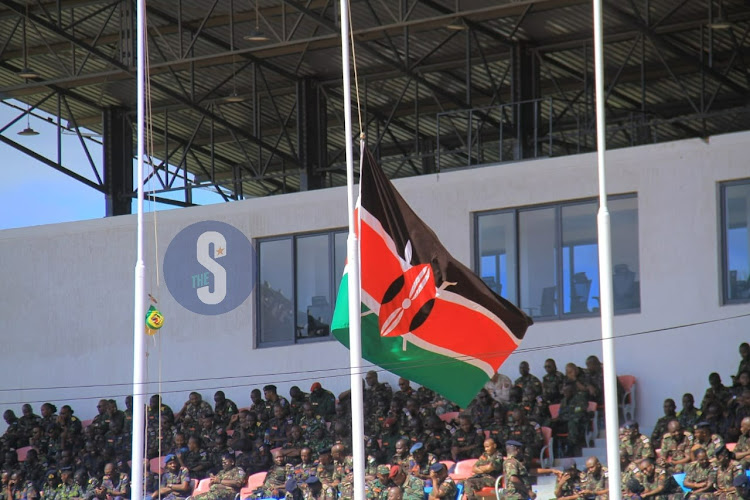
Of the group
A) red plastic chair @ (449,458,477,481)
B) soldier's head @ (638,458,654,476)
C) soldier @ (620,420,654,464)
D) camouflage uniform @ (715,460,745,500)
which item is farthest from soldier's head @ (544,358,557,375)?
camouflage uniform @ (715,460,745,500)

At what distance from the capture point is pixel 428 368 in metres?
12.6

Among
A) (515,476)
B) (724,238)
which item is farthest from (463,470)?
(724,238)

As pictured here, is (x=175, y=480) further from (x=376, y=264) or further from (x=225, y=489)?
(x=376, y=264)

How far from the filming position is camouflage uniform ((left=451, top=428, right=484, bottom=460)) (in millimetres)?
18047

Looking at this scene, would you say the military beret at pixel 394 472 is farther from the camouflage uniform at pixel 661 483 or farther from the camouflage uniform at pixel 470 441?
the camouflage uniform at pixel 661 483

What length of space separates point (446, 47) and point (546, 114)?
3.62m

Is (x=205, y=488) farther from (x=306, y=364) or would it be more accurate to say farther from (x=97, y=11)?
(x=97, y=11)

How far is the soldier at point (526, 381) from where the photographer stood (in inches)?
751

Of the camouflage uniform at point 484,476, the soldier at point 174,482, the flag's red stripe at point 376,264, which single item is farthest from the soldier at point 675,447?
the soldier at point 174,482

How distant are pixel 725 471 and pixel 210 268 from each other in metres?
10.9

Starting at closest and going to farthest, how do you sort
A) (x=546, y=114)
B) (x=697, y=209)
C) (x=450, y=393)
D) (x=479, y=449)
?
(x=450, y=393), (x=479, y=449), (x=697, y=209), (x=546, y=114)

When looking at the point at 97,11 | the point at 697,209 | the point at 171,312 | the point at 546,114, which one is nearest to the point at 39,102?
the point at 97,11

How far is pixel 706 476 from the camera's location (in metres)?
15.3

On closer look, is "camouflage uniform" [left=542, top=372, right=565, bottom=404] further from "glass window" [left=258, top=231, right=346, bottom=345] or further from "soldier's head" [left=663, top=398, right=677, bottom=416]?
"glass window" [left=258, top=231, right=346, bottom=345]
